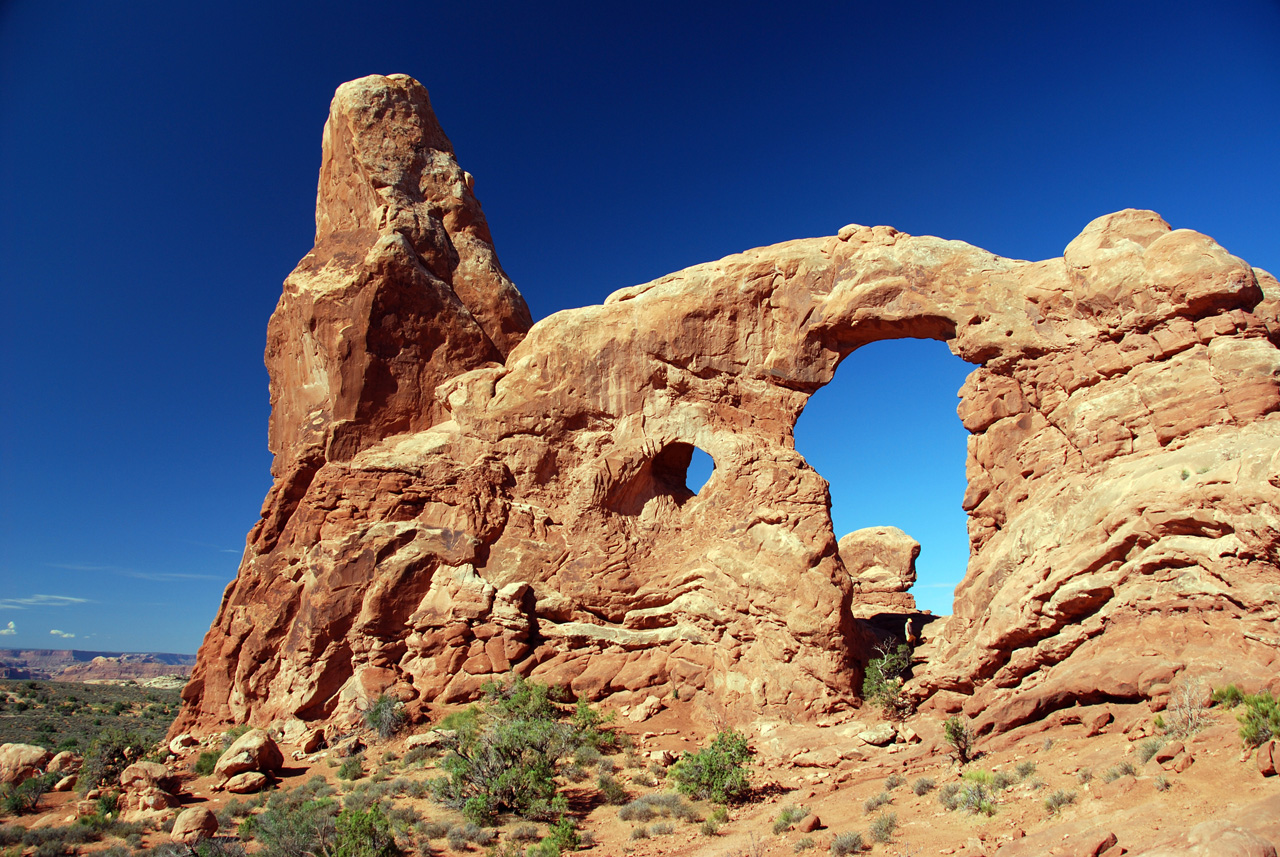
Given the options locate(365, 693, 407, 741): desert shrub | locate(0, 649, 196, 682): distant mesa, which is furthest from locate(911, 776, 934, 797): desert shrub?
locate(0, 649, 196, 682): distant mesa

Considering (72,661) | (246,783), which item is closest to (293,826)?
(246,783)

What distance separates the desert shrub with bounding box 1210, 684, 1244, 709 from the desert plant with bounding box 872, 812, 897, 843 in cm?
463

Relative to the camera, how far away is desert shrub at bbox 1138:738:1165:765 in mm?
8883

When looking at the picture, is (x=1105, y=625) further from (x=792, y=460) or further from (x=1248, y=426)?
(x=792, y=460)

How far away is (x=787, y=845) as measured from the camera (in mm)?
9891

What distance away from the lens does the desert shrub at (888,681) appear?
49.5ft

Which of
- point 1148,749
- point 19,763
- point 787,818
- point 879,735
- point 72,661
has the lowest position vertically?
point 72,661

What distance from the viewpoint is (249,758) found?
48.5ft

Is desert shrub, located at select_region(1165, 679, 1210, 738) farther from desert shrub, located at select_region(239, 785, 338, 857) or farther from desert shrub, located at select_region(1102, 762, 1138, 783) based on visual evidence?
desert shrub, located at select_region(239, 785, 338, 857)

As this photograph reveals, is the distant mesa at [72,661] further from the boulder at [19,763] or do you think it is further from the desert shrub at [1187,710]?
the desert shrub at [1187,710]

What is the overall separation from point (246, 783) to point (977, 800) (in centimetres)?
1327

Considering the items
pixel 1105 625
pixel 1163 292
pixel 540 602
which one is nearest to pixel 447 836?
pixel 540 602

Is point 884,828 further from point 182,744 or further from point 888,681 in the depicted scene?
point 182,744

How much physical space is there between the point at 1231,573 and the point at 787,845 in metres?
8.02
